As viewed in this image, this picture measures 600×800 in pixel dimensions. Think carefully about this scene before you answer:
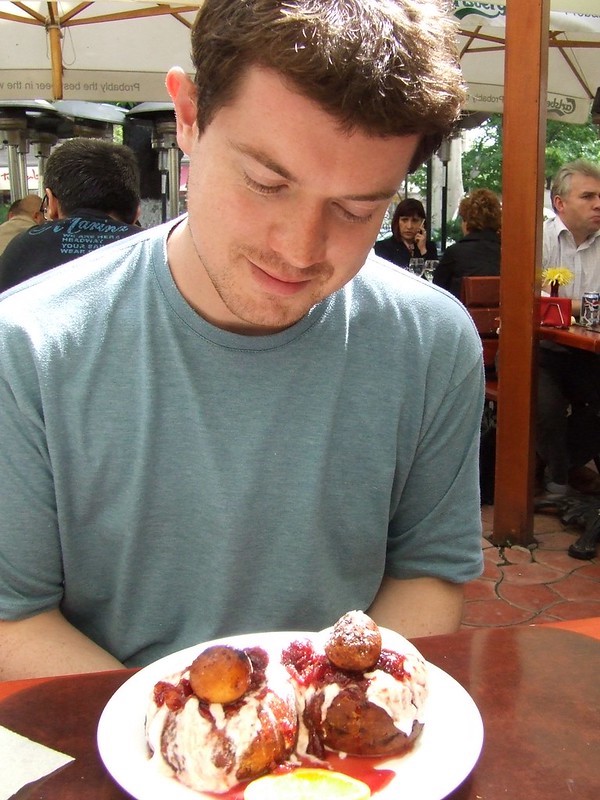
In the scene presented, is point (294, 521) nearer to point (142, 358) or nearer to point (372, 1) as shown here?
point (142, 358)

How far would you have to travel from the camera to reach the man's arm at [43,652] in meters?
1.22

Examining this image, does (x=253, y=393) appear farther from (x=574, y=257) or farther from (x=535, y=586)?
(x=574, y=257)

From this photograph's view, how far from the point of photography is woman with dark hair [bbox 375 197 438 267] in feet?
23.8

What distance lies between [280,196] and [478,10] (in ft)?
12.7

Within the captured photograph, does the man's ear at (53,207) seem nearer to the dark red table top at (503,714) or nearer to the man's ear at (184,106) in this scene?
the man's ear at (184,106)

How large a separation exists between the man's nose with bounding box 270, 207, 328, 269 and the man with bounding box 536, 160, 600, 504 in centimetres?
387

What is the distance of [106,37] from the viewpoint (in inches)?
220

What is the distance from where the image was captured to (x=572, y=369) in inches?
192

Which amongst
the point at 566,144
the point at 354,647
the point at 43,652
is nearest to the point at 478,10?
the point at 43,652

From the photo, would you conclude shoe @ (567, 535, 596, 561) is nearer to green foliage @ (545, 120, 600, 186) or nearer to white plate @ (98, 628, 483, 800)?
white plate @ (98, 628, 483, 800)

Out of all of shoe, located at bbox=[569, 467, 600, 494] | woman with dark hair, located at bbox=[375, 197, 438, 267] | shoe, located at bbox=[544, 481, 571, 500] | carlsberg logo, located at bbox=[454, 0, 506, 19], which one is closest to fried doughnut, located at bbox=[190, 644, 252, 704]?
carlsberg logo, located at bbox=[454, 0, 506, 19]

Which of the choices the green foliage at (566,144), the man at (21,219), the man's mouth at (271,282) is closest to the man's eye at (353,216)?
the man's mouth at (271,282)

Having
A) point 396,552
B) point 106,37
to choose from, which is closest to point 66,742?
point 396,552

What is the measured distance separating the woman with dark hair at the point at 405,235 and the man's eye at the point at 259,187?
20.4ft
